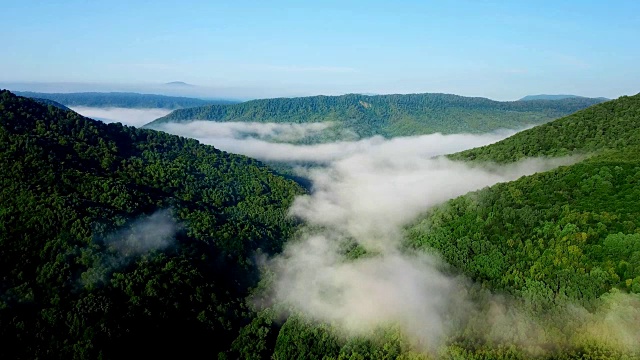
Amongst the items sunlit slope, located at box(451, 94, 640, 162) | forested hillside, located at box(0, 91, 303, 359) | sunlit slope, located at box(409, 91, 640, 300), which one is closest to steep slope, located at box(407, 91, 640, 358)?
sunlit slope, located at box(409, 91, 640, 300)

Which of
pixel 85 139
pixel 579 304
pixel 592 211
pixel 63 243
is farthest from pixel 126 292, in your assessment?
pixel 592 211

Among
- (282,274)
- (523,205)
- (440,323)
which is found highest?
(523,205)

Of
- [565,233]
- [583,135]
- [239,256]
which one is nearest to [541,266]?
[565,233]

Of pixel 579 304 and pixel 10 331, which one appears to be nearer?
pixel 579 304

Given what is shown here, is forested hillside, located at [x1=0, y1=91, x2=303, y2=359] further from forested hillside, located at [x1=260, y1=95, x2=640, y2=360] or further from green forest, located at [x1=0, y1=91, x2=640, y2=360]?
forested hillside, located at [x1=260, y1=95, x2=640, y2=360]

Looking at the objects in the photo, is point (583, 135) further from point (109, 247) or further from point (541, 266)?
point (109, 247)

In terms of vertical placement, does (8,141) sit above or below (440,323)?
above

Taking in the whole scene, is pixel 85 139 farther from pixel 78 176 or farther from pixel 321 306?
pixel 321 306
